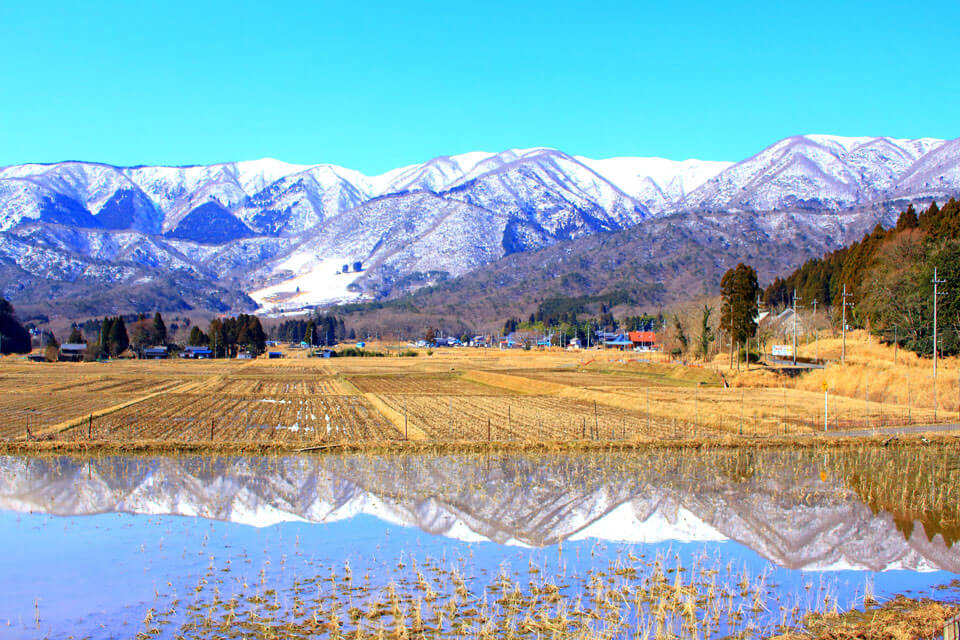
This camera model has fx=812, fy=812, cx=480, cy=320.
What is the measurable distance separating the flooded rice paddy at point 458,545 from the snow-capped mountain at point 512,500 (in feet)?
0.29

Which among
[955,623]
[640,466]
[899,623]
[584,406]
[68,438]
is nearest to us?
[955,623]

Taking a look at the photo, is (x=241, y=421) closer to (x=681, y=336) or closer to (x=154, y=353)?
(x=681, y=336)

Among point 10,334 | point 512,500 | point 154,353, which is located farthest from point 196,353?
point 512,500

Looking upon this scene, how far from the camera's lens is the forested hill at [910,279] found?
57625mm

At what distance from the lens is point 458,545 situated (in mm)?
15914

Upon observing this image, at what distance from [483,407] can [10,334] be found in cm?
14879

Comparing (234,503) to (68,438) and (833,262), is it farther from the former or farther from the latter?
(833,262)

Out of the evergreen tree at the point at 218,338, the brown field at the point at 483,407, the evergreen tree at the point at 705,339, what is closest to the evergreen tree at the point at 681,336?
the evergreen tree at the point at 705,339

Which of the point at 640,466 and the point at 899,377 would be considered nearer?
the point at 640,466

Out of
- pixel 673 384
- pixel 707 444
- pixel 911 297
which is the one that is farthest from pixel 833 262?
pixel 707 444

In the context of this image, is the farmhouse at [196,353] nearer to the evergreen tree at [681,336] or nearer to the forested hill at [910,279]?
the evergreen tree at [681,336]

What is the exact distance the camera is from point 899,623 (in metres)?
11.0

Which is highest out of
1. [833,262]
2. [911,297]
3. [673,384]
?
[833,262]

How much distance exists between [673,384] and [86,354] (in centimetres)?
10937
